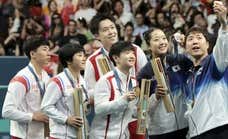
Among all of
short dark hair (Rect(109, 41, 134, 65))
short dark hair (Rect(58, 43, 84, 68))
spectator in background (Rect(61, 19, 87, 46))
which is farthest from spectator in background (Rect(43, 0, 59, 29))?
short dark hair (Rect(109, 41, 134, 65))

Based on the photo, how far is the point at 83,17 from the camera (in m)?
17.7

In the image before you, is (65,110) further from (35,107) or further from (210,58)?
(210,58)

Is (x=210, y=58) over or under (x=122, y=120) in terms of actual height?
over

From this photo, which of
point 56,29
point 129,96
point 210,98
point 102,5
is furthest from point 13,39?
point 210,98

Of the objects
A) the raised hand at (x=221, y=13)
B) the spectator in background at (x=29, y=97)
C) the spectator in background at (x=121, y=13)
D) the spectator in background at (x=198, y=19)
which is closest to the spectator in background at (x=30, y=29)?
the spectator in background at (x=121, y=13)

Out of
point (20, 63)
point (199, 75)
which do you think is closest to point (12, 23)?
point (20, 63)

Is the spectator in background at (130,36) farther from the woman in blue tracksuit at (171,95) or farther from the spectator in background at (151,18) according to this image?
the woman in blue tracksuit at (171,95)

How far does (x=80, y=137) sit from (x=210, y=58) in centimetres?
163

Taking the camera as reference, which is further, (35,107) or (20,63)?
(20,63)

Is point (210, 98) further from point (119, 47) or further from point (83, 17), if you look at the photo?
point (83, 17)

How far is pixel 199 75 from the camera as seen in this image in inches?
341

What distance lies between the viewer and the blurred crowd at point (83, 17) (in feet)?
55.9

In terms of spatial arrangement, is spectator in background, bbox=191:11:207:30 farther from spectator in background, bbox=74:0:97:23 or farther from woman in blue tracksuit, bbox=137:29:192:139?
woman in blue tracksuit, bbox=137:29:192:139

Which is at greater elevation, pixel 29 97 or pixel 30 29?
pixel 30 29
